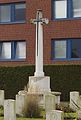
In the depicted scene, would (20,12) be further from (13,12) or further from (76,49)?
(76,49)

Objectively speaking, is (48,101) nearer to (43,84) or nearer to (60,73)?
(43,84)

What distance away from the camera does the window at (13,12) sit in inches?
1366

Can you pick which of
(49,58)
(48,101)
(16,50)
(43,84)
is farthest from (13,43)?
(48,101)

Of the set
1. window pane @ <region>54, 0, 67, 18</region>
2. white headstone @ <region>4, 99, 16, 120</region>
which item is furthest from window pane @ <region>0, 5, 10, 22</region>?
white headstone @ <region>4, 99, 16, 120</region>

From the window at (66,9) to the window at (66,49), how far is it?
5.85ft

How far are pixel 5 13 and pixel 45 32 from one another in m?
3.96

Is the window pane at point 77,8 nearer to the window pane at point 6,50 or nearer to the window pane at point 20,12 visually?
the window pane at point 20,12

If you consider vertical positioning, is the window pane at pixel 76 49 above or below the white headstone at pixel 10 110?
above

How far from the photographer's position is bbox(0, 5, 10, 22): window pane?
35281 mm

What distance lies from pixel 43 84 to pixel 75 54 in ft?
32.4

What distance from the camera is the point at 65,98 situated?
2966cm

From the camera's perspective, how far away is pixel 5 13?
35.4 meters

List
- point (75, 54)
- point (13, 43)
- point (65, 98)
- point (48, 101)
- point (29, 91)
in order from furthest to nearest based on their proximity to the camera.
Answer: point (13, 43) → point (75, 54) → point (65, 98) → point (29, 91) → point (48, 101)

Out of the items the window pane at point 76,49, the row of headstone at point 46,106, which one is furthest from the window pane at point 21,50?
the row of headstone at point 46,106
